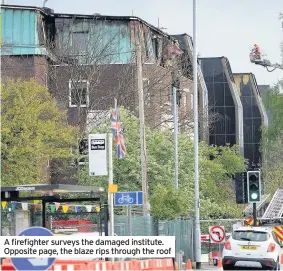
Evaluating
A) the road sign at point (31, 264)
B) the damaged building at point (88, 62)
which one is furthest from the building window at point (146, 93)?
the road sign at point (31, 264)

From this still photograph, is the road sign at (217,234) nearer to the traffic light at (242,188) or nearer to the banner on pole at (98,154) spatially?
the traffic light at (242,188)

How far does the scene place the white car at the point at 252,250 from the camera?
35.6m

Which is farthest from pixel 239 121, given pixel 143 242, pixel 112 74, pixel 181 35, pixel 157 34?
pixel 143 242

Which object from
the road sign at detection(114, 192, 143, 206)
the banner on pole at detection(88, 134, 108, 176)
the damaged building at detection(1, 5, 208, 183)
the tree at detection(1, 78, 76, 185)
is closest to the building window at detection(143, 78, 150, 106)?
the damaged building at detection(1, 5, 208, 183)

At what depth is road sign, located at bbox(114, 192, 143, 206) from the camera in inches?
1231

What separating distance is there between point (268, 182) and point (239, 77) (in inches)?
1086

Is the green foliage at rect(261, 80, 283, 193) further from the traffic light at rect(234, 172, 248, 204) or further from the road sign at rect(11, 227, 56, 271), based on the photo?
the road sign at rect(11, 227, 56, 271)

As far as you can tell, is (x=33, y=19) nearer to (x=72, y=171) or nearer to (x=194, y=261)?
(x=72, y=171)

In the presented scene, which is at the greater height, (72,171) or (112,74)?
(112,74)

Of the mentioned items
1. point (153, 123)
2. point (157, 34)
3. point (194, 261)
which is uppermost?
point (157, 34)

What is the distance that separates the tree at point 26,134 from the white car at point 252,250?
12019mm

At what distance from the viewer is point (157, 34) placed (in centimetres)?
7469

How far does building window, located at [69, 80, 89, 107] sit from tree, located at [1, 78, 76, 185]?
14.5 metres

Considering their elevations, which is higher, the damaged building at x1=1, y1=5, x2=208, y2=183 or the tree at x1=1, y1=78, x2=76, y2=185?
the damaged building at x1=1, y1=5, x2=208, y2=183
